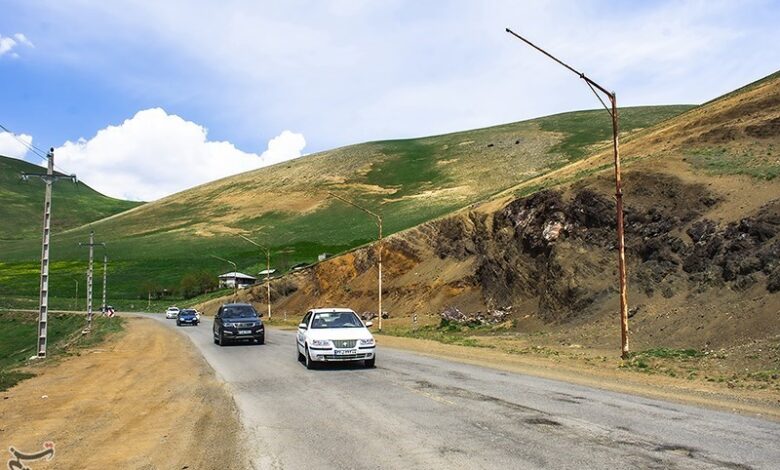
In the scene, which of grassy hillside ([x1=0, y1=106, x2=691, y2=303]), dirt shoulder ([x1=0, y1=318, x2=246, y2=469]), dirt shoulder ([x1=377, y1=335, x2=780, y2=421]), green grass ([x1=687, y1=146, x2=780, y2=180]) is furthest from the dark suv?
grassy hillside ([x1=0, y1=106, x2=691, y2=303])

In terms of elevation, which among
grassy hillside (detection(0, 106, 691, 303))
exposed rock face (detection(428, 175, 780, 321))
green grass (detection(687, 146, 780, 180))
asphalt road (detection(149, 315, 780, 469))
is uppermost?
grassy hillside (detection(0, 106, 691, 303))

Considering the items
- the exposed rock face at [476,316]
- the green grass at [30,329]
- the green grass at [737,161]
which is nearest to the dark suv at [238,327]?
the exposed rock face at [476,316]

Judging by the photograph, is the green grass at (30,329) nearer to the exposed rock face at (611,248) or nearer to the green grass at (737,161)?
the exposed rock face at (611,248)

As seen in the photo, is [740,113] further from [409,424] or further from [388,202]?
[388,202]

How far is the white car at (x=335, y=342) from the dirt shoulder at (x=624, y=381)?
13.1 feet

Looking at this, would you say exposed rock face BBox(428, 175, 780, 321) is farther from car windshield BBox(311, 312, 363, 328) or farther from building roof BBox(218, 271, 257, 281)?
building roof BBox(218, 271, 257, 281)

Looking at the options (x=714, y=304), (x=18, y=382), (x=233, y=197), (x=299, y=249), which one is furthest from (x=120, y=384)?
(x=233, y=197)

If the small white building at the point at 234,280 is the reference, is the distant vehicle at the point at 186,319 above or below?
below

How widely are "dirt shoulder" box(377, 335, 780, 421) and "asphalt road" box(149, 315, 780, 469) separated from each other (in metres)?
0.84

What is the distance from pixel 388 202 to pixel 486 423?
116 metres

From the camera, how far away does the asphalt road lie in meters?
7.48

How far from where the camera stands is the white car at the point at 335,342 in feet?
57.2

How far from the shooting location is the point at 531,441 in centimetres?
838

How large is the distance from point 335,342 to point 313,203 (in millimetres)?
123197
